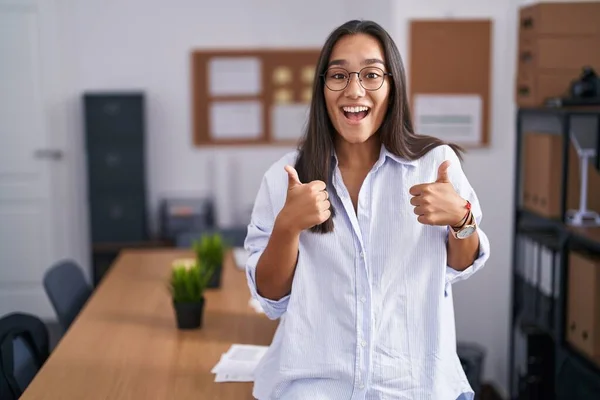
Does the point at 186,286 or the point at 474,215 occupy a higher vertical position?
the point at 474,215

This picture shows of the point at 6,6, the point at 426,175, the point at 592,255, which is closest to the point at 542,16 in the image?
the point at 592,255

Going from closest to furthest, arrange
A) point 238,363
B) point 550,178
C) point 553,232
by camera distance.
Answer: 1. point 238,363
2. point 550,178
3. point 553,232

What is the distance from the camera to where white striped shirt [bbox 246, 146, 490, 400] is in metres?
1.60

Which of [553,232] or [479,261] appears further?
[553,232]

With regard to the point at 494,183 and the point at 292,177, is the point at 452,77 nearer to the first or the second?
the point at 494,183

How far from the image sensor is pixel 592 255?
289 cm

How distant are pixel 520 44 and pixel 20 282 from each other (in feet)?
12.1

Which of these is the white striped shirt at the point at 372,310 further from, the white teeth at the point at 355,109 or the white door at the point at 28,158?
the white door at the point at 28,158

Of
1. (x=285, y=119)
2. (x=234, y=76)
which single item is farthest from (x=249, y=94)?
(x=285, y=119)

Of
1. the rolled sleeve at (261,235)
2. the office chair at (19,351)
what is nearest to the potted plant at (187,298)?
the office chair at (19,351)

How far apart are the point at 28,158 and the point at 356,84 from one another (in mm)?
4163

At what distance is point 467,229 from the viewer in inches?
62.3

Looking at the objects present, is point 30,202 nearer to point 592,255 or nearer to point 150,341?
point 150,341

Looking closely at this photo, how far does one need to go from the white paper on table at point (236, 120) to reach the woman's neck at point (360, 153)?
3661 mm
